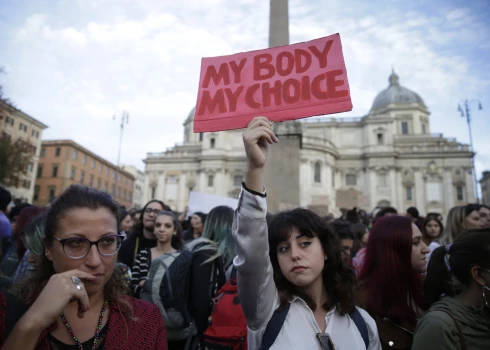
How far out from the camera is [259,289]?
1829 millimetres

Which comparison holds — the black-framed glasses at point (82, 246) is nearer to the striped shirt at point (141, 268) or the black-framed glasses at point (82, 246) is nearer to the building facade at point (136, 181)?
the striped shirt at point (141, 268)

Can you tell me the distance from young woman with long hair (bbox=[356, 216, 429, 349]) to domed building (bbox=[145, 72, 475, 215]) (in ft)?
122

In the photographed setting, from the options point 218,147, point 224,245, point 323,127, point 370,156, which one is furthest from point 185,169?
point 224,245

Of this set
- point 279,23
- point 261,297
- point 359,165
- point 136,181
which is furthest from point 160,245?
point 136,181

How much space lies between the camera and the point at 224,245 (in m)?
3.63

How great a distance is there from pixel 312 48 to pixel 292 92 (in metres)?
0.37

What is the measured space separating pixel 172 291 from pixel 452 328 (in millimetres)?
2266

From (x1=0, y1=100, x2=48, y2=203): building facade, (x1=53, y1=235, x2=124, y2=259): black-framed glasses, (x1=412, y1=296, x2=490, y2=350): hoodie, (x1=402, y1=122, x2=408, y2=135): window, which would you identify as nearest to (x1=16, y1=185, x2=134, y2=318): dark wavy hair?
(x1=53, y1=235, x2=124, y2=259): black-framed glasses

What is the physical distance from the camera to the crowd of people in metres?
1.56

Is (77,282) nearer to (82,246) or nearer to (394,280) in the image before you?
(82,246)

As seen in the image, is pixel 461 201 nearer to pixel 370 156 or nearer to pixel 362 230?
pixel 370 156

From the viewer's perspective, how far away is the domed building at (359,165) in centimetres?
4416

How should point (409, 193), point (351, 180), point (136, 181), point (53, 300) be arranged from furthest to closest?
point (136, 181) < point (351, 180) < point (409, 193) < point (53, 300)

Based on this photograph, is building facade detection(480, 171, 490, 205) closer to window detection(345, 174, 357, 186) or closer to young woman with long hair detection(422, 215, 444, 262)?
window detection(345, 174, 357, 186)
